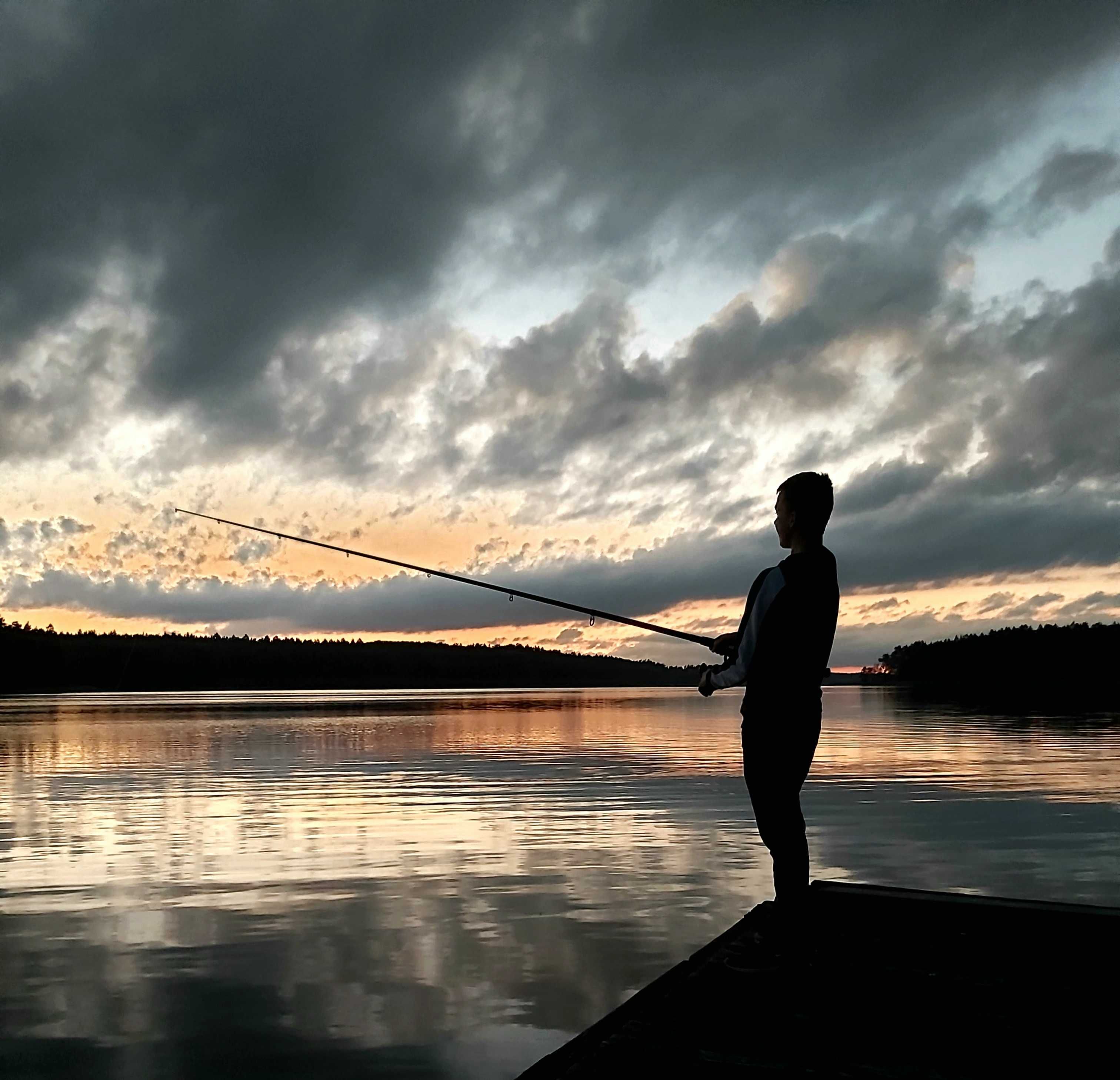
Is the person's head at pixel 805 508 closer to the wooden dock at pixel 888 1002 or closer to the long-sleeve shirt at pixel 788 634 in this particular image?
the long-sleeve shirt at pixel 788 634

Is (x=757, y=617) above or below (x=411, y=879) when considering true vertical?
above

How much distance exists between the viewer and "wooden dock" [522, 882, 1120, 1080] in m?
4.48

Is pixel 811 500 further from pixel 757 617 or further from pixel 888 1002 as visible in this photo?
pixel 888 1002

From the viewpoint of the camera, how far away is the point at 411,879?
439 inches

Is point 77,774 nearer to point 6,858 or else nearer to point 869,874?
point 6,858

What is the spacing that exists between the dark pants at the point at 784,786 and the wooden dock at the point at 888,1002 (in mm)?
275

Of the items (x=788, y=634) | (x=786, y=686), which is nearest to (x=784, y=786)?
(x=786, y=686)

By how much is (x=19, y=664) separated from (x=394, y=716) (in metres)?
118

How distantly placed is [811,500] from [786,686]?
3.35 feet

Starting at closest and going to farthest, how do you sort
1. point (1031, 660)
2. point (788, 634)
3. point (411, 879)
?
1. point (788, 634)
2. point (411, 879)
3. point (1031, 660)

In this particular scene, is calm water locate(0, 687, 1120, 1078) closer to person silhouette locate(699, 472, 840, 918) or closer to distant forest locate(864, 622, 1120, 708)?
person silhouette locate(699, 472, 840, 918)

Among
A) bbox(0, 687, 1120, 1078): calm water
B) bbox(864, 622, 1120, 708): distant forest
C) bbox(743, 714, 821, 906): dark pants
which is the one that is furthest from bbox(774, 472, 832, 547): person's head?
bbox(864, 622, 1120, 708): distant forest

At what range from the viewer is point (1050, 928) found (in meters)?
6.59

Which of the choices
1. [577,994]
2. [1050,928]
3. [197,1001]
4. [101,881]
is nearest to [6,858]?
[101,881]
